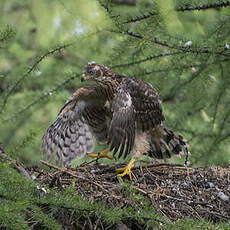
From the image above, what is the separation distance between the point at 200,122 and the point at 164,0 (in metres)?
2.74

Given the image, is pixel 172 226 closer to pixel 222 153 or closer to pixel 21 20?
pixel 222 153

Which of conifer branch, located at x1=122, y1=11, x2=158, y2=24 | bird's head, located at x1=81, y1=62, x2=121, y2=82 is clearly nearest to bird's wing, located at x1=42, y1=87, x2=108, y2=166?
bird's head, located at x1=81, y1=62, x2=121, y2=82

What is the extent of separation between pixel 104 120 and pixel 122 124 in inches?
37.1

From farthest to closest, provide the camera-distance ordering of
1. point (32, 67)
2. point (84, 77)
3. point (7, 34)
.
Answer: point (84, 77) → point (32, 67) → point (7, 34)

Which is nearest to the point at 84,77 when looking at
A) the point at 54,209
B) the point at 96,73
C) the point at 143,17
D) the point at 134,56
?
the point at 96,73

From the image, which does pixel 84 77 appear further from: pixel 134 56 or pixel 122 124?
pixel 122 124

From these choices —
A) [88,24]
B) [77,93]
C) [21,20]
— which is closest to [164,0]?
[88,24]

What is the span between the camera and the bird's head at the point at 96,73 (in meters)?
4.51

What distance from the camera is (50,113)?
6.30m

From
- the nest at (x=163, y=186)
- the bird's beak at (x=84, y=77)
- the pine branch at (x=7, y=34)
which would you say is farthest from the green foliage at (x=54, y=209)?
the bird's beak at (x=84, y=77)

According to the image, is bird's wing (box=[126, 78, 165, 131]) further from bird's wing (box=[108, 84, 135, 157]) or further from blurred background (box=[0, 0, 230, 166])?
blurred background (box=[0, 0, 230, 166])

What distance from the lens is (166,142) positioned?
4.76 m

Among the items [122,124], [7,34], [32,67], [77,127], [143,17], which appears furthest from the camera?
[77,127]

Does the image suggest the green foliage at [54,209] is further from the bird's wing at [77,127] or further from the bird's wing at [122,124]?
the bird's wing at [77,127]
